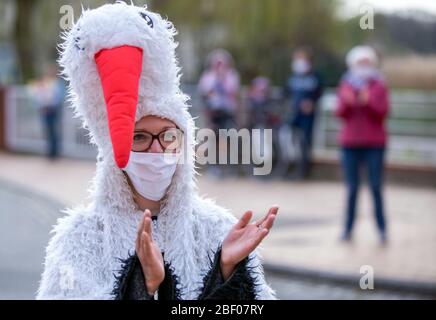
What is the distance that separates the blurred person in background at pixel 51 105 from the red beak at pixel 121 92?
636 inches

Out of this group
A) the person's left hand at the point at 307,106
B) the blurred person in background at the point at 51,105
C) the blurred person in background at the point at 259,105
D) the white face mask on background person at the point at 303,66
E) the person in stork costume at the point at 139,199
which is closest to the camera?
the person in stork costume at the point at 139,199

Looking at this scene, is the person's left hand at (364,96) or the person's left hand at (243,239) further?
the person's left hand at (364,96)

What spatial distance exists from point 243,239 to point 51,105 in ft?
53.3

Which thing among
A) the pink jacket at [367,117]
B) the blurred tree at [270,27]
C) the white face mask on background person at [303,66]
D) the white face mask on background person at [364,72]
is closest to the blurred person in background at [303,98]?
the white face mask on background person at [303,66]

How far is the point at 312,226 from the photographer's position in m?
10.7

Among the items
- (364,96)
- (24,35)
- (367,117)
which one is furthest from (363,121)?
(24,35)

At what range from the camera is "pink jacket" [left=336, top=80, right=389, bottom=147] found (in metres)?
9.06

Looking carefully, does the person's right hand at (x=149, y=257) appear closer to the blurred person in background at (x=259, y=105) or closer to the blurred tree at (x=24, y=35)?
the blurred person in background at (x=259, y=105)

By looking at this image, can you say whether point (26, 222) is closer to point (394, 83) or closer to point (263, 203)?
point (263, 203)

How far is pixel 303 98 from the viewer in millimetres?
14742

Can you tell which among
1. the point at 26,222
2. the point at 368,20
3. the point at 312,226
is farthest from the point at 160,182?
the point at 26,222

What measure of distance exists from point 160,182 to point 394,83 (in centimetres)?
1596

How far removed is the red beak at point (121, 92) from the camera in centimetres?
260

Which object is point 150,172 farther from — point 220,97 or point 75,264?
point 220,97
